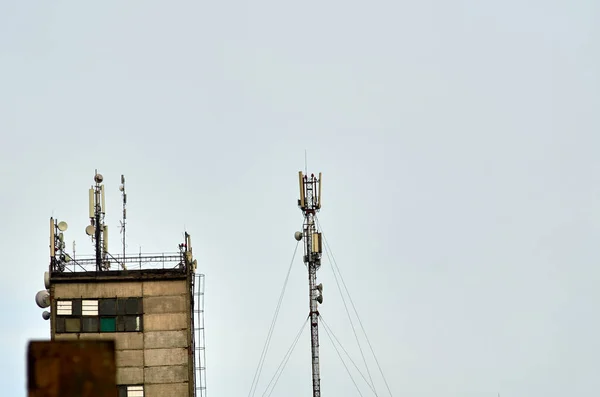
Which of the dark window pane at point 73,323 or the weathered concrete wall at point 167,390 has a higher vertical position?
the dark window pane at point 73,323

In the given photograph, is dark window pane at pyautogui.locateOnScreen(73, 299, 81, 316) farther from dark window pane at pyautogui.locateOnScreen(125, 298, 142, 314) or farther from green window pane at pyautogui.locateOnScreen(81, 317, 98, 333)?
dark window pane at pyautogui.locateOnScreen(125, 298, 142, 314)

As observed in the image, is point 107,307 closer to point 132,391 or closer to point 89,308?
point 89,308

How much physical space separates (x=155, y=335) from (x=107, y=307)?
3532mm

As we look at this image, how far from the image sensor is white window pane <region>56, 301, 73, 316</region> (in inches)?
3091

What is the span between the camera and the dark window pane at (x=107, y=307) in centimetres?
7838

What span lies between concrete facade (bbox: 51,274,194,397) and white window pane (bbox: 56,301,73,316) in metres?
0.40

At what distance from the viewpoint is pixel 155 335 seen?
255ft

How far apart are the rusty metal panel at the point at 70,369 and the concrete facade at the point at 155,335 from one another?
234 feet

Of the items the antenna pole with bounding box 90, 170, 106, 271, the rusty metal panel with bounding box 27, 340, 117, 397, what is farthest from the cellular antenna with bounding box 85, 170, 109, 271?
the rusty metal panel with bounding box 27, 340, 117, 397

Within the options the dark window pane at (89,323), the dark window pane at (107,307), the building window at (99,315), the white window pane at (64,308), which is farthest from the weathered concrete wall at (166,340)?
the white window pane at (64,308)

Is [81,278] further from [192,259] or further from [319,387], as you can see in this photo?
[319,387]

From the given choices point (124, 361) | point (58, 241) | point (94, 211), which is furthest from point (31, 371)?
point (94, 211)

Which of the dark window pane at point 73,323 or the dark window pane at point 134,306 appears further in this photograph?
the dark window pane at point 134,306

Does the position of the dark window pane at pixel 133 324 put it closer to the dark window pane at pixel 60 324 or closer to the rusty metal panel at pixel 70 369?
the dark window pane at pixel 60 324
